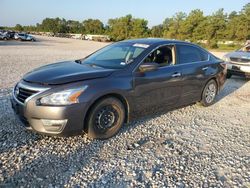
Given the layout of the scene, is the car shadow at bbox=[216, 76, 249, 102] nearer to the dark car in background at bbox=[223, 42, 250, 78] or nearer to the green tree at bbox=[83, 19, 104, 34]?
the dark car in background at bbox=[223, 42, 250, 78]

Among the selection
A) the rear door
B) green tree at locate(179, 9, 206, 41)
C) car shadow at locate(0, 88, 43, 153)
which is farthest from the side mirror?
green tree at locate(179, 9, 206, 41)

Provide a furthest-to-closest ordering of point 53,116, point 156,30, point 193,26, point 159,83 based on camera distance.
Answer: point 156,30, point 193,26, point 159,83, point 53,116

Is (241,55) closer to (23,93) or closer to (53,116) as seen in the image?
(53,116)

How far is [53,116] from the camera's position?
3.40m

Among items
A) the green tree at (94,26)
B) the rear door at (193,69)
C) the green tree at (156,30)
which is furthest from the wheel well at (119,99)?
the green tree at (94,26)

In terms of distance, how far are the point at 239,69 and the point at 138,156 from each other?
281 inches

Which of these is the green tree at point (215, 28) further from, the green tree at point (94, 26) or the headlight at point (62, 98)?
the green tree at point (94, 26)

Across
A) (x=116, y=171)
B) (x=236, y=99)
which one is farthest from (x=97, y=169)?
(x=236, y=99)

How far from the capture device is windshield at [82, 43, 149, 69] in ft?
14.2

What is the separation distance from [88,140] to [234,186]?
7.09 feet

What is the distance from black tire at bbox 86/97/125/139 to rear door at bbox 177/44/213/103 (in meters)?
1.72

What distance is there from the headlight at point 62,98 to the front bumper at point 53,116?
0.06 meters

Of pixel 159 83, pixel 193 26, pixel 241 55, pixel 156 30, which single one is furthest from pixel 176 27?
pixel 159 83

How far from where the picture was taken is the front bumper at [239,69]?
895 centimetres
